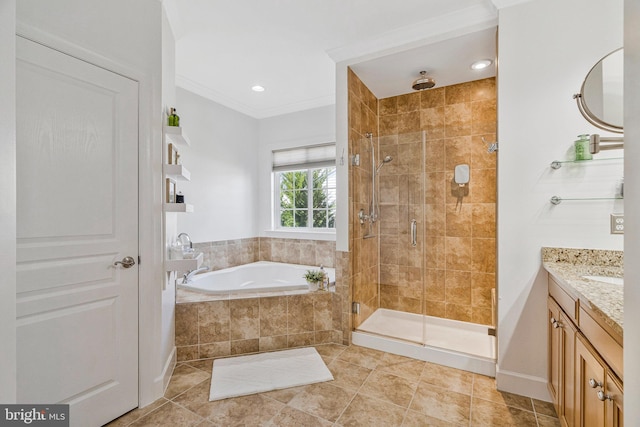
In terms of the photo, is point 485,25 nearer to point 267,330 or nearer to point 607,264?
point 607,264

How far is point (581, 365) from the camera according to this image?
4.11ft

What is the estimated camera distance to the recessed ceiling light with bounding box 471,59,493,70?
263 centimetres

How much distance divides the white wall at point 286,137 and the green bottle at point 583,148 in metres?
2.53

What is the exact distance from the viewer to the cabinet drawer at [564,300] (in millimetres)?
1360

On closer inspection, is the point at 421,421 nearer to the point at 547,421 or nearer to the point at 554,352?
the point at 547,421

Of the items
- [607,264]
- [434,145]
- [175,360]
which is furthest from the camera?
[434,145]

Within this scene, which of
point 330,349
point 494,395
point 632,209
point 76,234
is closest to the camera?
point 632,209

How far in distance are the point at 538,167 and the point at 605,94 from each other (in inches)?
20.1

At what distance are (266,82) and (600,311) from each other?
3329 millimetres

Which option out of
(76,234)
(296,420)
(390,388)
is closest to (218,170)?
(76,234)

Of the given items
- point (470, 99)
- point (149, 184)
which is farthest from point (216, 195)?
point (470, 99)

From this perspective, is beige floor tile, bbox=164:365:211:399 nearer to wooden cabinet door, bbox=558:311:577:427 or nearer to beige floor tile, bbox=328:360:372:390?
beige floor tile, bbox=328:360:372:390

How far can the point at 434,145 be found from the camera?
2.97 meters

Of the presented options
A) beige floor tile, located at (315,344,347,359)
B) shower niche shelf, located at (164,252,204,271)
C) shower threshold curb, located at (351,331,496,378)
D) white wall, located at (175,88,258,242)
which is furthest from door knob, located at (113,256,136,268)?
shower threshold curb, located at (351,331,496,378)
